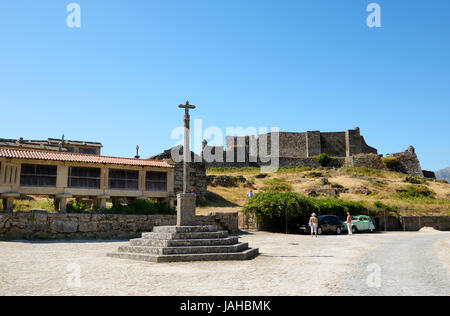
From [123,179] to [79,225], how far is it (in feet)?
13.0

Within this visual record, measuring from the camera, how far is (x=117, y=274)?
7.98 metres

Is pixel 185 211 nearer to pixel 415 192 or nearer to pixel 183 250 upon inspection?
pixel 183 250

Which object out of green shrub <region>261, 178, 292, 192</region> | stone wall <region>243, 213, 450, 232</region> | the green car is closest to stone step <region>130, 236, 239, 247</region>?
the green car

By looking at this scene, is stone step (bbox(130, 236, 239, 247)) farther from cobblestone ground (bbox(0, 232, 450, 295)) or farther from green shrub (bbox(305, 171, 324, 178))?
green shrub (bbox(305, 171, 324, 178))

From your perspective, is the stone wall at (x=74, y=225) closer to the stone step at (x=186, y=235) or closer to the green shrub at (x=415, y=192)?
the stone step at (x=186, y=235)

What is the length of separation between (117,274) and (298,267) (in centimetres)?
439

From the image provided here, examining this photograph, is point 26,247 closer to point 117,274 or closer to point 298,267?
point 117,274

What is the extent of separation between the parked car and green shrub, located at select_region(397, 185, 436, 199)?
1691 cm

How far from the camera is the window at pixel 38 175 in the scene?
18297mm

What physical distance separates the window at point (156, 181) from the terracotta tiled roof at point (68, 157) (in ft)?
2.15

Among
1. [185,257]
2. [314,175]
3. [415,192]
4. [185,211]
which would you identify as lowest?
[185,257]

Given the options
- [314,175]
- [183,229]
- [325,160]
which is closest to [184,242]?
[183,229]

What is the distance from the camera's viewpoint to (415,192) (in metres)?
38.8
